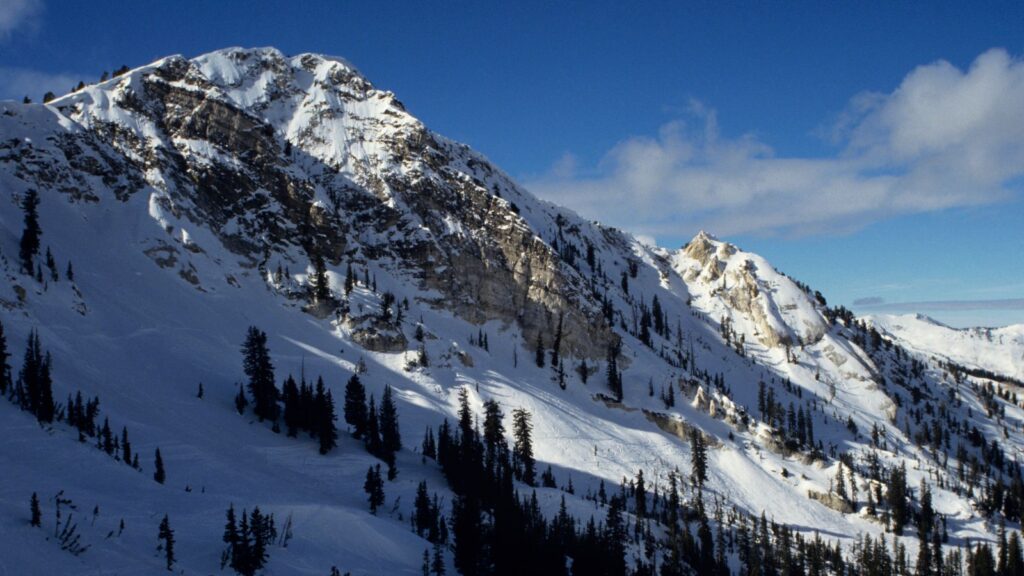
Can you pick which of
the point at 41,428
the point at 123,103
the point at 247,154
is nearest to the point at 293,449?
the point at 41,428

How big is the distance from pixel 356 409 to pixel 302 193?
81909 millimetres

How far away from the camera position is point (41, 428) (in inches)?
2515

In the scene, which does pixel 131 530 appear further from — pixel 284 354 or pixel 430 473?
pixel 284 354

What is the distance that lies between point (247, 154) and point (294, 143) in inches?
944

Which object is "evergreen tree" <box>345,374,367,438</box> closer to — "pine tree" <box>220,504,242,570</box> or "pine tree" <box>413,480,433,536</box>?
"pine tree" <box>413,480,433,536</box>

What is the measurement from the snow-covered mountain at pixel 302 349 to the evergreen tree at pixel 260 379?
3.71m

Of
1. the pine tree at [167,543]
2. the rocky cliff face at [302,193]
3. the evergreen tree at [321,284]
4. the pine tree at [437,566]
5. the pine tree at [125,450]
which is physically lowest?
the pine tree at [437,566]

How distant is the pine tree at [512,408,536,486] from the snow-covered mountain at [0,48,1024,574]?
463 cm

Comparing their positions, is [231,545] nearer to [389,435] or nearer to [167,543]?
[167,543]

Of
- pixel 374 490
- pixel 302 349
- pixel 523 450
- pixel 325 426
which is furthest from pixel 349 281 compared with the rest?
pixel 374 490

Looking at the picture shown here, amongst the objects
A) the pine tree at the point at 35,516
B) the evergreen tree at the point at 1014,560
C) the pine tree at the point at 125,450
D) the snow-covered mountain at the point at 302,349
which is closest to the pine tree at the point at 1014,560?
the evergreen tree at the point at 1014,560

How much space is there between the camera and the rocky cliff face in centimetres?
14975

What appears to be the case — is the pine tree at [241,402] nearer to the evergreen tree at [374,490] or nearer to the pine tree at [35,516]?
the evergreen tree at [374,490]

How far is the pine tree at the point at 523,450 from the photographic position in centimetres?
11250
